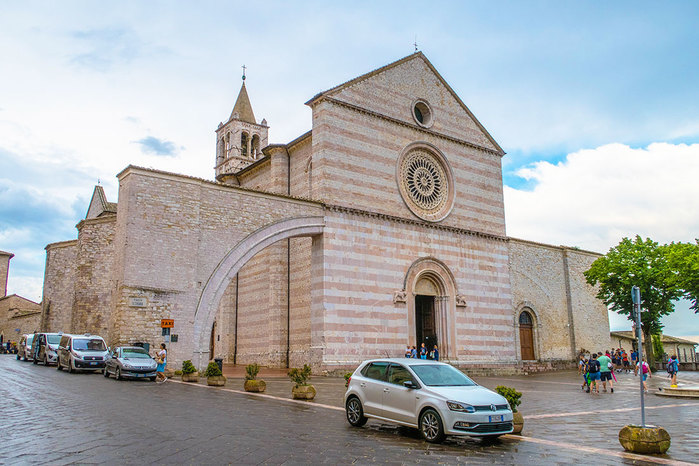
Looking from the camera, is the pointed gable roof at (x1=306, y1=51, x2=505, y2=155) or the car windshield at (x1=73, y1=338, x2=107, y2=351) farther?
the pointed gable roof at (x1=306, y1=51, x2=505, y2=155)

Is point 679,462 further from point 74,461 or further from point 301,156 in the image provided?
point 301,156

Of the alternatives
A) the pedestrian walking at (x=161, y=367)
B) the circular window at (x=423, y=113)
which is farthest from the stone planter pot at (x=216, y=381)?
Answer: the circular window at (x=423, y=113)

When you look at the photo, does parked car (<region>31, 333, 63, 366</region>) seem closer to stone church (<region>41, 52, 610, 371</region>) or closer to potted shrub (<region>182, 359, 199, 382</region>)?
stone church (<region>41, 52, 610, 371</region>)

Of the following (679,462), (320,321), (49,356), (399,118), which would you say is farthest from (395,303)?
(679,462)

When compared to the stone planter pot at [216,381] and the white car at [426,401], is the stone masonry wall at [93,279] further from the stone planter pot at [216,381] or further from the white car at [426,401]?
the white car at [426,401]

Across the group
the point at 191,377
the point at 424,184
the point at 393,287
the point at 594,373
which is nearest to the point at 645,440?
the point at 594,373

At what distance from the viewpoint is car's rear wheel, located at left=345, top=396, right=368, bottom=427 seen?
10453mm

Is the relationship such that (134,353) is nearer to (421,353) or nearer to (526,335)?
(421,353)

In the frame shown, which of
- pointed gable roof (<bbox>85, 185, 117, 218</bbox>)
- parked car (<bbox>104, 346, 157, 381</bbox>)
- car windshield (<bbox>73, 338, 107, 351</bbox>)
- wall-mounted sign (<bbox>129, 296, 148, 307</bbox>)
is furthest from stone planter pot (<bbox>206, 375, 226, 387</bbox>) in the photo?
pointed gable roof (<bbox>85, 185, 117, 218</bbox>)

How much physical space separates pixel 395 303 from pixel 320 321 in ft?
14.0

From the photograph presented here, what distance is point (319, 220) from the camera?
2547 centimetres

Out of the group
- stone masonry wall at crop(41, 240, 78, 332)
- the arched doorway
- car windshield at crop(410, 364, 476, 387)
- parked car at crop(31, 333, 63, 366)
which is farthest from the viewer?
stone masonry wall at crop(41, 240, 78, 332)

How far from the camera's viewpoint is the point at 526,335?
35.7 meters

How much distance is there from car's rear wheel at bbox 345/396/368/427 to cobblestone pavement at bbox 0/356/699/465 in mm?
182
